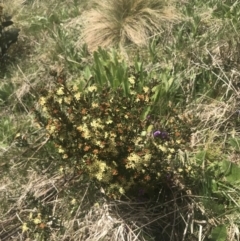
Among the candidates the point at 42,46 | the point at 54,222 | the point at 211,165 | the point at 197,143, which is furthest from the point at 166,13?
the point at 54,222

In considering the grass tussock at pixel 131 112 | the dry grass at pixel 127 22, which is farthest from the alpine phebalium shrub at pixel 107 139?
the dry grass at pixel 127 22

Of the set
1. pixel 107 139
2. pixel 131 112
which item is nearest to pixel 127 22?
pixel 131 112

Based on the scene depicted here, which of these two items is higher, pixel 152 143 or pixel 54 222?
pixel 152 143

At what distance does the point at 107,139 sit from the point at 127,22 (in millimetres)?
2203

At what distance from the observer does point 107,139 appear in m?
2.04

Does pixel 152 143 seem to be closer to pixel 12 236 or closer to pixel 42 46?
pixel 12 236

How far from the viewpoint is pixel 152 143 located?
2.21 meters

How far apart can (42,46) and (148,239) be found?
2.58 meters

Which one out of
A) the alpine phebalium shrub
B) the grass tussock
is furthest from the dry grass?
the alpine phebalium shrub

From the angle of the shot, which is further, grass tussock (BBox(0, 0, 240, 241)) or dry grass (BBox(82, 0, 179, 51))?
dry grass (BBox(82, 0, 179, 51))

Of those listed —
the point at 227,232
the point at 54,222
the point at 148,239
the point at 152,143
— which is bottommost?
the point at 227,232

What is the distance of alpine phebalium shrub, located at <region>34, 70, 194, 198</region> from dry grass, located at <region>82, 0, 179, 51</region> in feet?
5.82

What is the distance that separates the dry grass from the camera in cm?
390

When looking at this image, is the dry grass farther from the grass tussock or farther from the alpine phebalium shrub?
the alpine phebalium shrub
